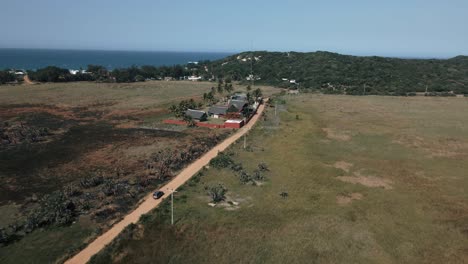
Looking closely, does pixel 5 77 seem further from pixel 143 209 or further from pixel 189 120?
pixel 143 209

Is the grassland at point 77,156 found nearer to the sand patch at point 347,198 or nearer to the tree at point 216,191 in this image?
the tree at point 216,191

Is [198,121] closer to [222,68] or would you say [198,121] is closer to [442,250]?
[442,250]

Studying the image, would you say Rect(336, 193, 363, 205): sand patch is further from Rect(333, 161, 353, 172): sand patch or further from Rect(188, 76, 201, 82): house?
Rect(188, 76, 201, 82): house

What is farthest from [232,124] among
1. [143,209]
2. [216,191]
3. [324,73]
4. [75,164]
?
A: [324,73]

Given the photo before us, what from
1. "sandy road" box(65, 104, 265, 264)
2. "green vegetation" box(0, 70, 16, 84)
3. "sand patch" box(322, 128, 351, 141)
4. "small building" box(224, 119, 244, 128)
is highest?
"green vegetation" box(0, 70, 16, 84)

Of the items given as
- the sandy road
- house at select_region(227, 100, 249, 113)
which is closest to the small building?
house at select_region(227, 100, 249, 113)

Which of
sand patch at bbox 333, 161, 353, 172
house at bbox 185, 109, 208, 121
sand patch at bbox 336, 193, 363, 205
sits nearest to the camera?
sand patch at bbox 336, 193, 363, 205

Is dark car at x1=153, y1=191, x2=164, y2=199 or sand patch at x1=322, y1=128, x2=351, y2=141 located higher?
sand patch at x1=322, y1=128, x2=351, y2=141
